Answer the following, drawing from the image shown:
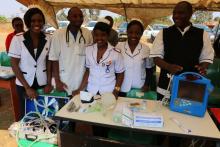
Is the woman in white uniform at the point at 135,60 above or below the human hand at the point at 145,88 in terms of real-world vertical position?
above

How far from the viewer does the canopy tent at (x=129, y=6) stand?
4.35 meters

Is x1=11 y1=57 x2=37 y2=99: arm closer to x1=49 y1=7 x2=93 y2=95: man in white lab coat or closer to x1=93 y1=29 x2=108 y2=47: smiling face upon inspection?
x1=49 y1=7 x2=93 y2=95: man in white lab coat

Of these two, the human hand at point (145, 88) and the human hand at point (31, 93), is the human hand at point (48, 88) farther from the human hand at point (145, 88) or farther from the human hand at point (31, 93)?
the human hand at point (145, 88)

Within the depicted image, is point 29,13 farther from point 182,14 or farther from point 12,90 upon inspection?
point 182,14

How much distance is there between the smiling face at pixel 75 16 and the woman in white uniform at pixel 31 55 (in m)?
0.32

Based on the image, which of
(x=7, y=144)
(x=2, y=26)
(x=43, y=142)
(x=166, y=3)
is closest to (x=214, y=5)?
(x=166, y=3)

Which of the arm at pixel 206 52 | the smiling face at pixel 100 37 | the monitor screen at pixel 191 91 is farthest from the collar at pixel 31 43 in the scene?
the arm at pixel 206 52

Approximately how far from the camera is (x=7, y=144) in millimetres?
3059

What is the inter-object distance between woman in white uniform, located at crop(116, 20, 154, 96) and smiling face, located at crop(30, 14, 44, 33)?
0.92 m

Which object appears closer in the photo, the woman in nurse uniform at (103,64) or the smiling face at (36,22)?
the woman in nurse uniform at (103,64)

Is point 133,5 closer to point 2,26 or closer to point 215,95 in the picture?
point 215,95

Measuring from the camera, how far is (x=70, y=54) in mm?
2785

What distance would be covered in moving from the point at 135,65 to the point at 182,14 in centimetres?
73

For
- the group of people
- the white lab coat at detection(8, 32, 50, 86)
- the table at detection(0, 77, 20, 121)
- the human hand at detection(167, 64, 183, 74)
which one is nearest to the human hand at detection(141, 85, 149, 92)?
the group of people
